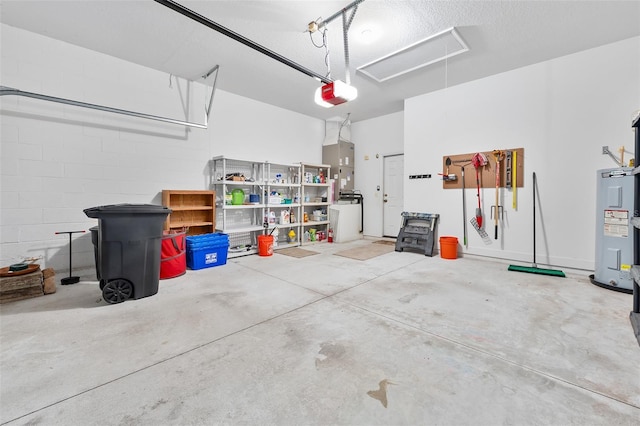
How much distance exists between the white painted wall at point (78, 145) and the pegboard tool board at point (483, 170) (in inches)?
175

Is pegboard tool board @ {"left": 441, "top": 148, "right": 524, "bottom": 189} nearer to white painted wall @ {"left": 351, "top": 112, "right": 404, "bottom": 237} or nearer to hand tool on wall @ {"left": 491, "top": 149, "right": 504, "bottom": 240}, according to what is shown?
hand tool on wall @ {"left": 491, "top": 149, "right": 504, "bottom": 240}

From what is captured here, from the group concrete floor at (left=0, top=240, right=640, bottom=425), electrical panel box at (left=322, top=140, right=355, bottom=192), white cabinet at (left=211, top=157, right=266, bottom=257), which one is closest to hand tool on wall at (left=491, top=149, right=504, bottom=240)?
concrete floor at (left=0, top=240, right=640, bottom=425)

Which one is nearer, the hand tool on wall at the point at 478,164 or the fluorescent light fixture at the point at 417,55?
the fluorescent light fixture at the point at 417,55

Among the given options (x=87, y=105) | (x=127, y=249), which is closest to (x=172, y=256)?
(x=127, y=249)

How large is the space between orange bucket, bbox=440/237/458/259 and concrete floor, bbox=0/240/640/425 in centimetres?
151

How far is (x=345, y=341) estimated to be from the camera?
6.26ft

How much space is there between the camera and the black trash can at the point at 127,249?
8.37 ft

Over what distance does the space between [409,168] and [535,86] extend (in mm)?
2261

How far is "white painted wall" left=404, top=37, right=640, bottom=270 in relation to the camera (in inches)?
136

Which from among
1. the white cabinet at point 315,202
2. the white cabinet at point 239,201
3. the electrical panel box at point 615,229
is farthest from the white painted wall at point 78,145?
the electrical panel box at point 615,229

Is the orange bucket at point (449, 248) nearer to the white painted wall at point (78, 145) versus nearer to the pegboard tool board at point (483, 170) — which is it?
the pegboard tool board at point (483, 170)

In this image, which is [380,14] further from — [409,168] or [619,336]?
[619,336]

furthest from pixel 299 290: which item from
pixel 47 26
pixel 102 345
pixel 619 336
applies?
pixel 47 26

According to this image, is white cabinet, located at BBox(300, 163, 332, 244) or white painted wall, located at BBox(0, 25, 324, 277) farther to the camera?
white cabinet, located at BBox(300, 163, 332, 244)
